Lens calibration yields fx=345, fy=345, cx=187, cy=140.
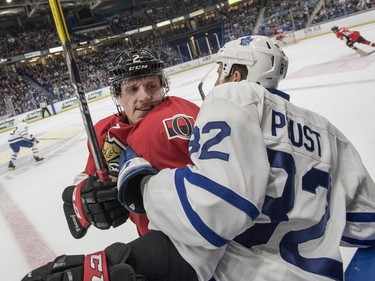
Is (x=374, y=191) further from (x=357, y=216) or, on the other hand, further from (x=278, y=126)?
(x=278, y=126)

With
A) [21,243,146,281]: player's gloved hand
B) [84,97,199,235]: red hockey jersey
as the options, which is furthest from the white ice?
[21,243,146,281]: player's gloved hand

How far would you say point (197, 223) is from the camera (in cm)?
67

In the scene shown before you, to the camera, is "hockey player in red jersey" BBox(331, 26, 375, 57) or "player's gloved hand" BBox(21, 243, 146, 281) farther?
"hockey player in red jersey" BBox(331, 26, 375, 57)

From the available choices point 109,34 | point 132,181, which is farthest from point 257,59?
point 109,34

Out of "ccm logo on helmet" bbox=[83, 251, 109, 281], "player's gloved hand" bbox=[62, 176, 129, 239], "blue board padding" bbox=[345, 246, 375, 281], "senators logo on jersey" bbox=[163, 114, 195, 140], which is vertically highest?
"senators logo on jersey" bbox=[163, 114, 195, 140]

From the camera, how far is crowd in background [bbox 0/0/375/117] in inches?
604

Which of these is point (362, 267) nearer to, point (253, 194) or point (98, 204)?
point (253, 194)

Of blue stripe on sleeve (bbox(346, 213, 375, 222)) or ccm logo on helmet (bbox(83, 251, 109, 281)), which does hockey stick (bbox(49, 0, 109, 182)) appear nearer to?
ccm logo on helmet (bbox(83, 251, 109, 281))

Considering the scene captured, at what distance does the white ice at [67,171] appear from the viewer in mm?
2330

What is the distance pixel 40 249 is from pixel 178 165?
186 cm

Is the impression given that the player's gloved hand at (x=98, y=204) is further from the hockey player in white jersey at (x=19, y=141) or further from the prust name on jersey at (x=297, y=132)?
the hockey player in white jersey at (x=19, y=141)

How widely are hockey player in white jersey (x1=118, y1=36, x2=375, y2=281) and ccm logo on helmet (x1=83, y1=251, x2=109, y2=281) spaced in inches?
5.4

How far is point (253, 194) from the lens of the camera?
0.67 metres

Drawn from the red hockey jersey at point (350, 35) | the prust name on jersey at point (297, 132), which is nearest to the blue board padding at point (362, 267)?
the prust name on jersey at point (297, 132)
